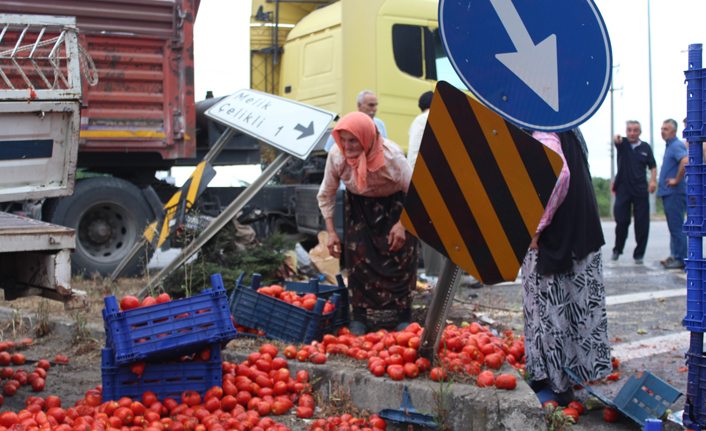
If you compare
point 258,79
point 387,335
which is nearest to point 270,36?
point 258,79

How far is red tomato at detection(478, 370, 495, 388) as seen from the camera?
9.80 feet

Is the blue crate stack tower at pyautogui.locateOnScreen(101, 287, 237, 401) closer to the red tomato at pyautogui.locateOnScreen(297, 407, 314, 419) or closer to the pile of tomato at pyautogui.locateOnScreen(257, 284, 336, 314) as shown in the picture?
the red tomato at pyautogui.locateOnScreen(297, 407, 314, 419)

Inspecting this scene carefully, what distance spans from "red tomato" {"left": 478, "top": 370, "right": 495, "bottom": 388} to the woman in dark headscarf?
0.48m

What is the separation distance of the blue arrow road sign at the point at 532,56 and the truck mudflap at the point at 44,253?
1.97 meters

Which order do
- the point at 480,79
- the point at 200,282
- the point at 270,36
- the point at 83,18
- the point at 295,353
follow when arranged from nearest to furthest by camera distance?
the point at 480,79
the point at 295,353
the point at 200,282
the point at 83,18
the point at 270,36

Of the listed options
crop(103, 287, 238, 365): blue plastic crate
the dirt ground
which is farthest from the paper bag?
crop(103, 287, 238, 365): blue plastic crate

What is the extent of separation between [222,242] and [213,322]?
300cm

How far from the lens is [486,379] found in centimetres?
299

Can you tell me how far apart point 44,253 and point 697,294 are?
9.90ft

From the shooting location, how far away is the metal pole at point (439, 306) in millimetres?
2992

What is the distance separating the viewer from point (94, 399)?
10.3 feet

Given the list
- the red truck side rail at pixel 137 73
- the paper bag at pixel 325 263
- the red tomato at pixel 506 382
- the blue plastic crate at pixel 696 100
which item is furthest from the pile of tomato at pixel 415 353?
the red truck side rail at pixel 137 73

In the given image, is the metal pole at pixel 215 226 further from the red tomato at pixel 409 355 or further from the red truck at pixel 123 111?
the red tomato at pixel 409 355

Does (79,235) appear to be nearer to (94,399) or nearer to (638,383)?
(94,399)
